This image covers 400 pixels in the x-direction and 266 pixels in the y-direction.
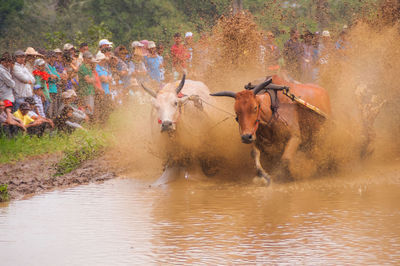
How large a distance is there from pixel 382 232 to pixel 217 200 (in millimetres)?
2665

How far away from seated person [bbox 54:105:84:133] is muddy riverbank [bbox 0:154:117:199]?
5.19 ft

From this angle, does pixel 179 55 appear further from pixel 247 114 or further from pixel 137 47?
pixel 247 114

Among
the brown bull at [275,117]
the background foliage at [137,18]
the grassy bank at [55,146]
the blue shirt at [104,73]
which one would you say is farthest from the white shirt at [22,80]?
the background foliage at [137,18]

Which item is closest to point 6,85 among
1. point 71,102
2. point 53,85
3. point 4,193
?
point 53,85

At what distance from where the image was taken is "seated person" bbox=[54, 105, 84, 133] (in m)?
15.3

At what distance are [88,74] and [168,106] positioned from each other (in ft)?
20.7

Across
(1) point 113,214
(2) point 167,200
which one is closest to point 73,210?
(1) point 113,214

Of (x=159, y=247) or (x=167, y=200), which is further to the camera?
(x=167, y=200)

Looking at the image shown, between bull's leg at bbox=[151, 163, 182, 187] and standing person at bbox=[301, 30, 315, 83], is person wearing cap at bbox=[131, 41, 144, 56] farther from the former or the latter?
bull's leg at bbox=[151, 163, 182, 187]

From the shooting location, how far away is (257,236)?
732 centimetres

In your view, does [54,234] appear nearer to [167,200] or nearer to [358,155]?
[167,200]

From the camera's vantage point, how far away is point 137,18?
27.9 m

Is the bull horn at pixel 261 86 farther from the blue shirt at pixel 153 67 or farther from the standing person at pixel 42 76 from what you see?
the blue shirt at pixel 153 67

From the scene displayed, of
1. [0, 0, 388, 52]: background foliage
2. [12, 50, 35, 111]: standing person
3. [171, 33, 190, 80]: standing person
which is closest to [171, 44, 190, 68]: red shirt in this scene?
[171, 33, 190, 80]: standing person
